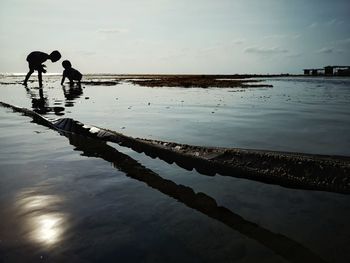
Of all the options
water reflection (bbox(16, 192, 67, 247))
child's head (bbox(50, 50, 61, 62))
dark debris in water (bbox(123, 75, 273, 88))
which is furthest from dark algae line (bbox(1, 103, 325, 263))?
dark debris in water (bbox(123, 75, 273, 88))

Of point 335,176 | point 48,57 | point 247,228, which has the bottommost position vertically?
point 247,228

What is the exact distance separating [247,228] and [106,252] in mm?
1463

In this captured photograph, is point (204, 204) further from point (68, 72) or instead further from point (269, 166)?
point (68, 72)

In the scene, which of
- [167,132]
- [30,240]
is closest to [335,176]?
[30,240]

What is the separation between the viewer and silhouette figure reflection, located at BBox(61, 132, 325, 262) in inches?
106

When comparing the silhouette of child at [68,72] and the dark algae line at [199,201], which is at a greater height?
the silhouette of child at [68,72]

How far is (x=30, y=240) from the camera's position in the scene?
2855 mm

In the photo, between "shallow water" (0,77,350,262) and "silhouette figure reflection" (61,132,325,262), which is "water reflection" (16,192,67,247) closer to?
"shallow water" (0,77,350,262)

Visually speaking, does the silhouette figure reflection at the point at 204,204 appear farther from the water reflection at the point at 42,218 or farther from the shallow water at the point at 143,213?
the water reflection at the point at 42,218

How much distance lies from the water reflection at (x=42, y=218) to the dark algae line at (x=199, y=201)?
4.51ft

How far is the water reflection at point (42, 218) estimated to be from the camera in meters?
2.93

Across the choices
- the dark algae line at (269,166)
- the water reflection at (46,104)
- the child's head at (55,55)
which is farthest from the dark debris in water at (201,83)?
the dark algae line at (269,166)

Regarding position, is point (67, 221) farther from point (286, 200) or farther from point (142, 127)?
point (142, 127)

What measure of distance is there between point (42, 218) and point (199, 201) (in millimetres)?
1880
